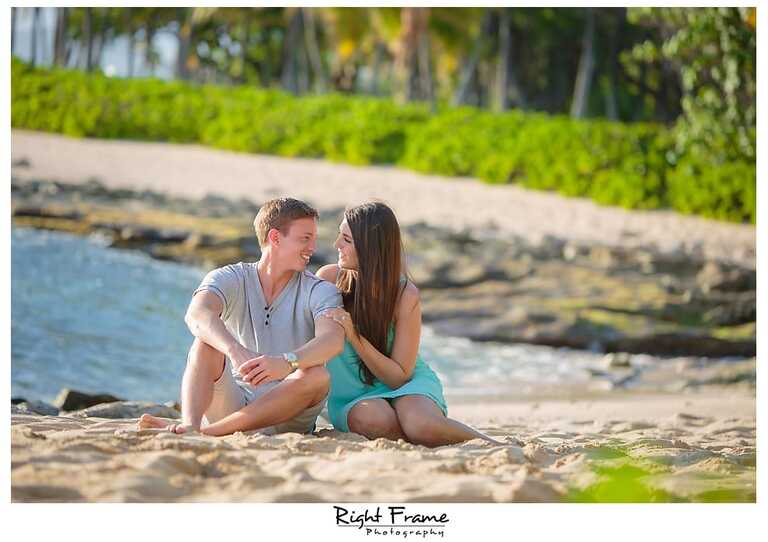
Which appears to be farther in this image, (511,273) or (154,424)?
(511,273)

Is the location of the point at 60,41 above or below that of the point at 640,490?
above

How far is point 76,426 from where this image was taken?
191 inches

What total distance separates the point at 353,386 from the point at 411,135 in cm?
1354

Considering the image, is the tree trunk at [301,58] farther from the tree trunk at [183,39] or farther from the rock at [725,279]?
the rock at [725,279]

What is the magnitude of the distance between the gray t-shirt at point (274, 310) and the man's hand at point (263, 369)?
1.02 feet

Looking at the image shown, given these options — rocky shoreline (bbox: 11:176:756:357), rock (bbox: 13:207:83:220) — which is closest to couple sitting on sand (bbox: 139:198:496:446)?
rocky shoreline (bbox: 11:176:756:357)

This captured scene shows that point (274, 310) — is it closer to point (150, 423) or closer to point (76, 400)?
point (150, 423)

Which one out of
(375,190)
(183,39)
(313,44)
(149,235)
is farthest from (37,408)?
(183,39)

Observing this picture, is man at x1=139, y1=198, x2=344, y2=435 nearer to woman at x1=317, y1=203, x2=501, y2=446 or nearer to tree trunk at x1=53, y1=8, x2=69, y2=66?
woman at x1=317, y1=203, x2=501, y2=446

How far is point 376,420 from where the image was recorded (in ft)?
15.5

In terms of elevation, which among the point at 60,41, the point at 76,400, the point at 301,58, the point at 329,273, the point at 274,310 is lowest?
the point at 76,400

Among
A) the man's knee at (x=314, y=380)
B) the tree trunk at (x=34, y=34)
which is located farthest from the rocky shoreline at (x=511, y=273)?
the man's knee at (x=314, y=380)

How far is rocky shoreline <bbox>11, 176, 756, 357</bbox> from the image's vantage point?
1122 centimetres
